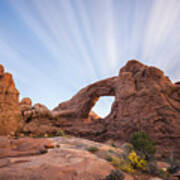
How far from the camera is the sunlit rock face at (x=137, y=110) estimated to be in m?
12.4

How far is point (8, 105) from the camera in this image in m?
15.9

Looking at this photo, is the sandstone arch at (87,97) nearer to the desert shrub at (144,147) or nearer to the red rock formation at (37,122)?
the red rock formation at (37,122)

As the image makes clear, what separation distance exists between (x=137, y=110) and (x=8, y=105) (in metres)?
17.5

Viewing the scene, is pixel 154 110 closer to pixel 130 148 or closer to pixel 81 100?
pixel 130 148

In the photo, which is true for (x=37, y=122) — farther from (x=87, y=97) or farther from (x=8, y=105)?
(x=87, y=97)

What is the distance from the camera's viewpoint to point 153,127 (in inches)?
508

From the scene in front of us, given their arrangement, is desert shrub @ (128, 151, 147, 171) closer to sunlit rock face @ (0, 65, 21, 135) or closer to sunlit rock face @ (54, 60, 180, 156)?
sunlit rock face @ (54, 60, 180, 156)

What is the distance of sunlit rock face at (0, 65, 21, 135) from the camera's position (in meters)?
14.8

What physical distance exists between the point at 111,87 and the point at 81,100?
21.0 ft

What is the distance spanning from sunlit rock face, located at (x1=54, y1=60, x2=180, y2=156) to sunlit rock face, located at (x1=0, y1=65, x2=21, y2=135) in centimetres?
699

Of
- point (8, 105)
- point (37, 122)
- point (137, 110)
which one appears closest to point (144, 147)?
point (137, 110)

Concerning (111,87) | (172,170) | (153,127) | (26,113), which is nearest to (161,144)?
(153,127)

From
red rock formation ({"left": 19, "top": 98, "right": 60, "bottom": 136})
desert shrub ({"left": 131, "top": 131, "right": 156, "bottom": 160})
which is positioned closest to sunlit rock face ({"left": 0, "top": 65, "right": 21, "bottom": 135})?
red rock formation ({"left": 19, "top": 98, "right": 60, "bottom": 136})

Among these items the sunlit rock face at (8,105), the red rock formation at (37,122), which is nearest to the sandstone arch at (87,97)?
the red rock formation at (37,122)
